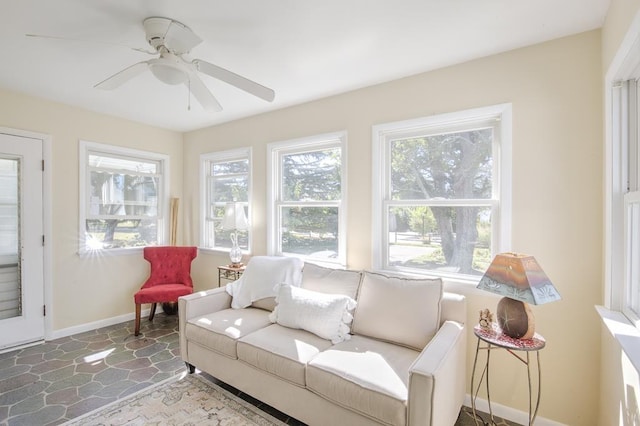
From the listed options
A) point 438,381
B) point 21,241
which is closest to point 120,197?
point 21,241

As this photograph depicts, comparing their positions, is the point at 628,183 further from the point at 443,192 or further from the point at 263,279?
the point at 263,279

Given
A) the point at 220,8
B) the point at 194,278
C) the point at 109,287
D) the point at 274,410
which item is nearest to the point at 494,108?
the point at 220,8

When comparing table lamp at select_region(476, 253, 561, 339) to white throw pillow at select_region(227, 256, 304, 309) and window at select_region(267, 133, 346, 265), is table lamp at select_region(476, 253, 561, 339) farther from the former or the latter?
white throw pillow at select_region(227, 256, 304, 309)

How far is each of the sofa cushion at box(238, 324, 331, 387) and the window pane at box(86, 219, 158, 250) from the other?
8.83 feet

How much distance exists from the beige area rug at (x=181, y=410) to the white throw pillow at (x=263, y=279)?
29.5 inches

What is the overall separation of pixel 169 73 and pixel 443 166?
82.5 inches

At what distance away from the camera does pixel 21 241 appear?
3180mm

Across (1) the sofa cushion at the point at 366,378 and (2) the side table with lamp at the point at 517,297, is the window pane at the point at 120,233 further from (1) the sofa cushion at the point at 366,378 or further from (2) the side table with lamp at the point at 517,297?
(2) the side table with lamp at the point at 517,297

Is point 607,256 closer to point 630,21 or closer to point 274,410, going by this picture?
point 630,21

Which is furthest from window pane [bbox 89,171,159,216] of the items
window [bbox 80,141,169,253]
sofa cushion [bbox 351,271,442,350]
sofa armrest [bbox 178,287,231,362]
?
sofa cushion [bbox 351,271,442,350]

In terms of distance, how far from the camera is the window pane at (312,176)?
318 cm

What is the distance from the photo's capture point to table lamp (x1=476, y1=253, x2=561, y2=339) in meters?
1.68

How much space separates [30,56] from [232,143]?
1990 millimetres

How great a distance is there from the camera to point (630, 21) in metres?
1.36
